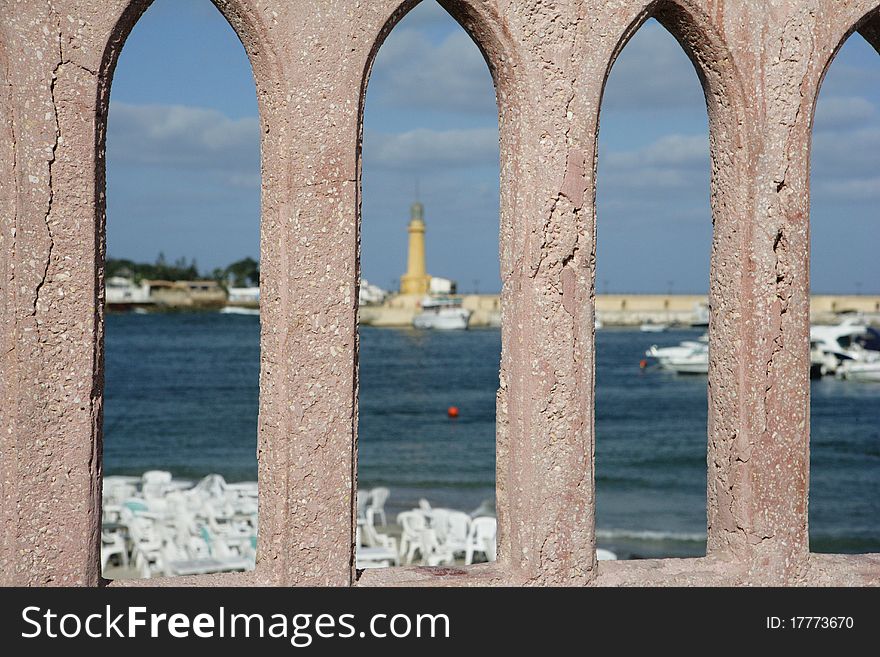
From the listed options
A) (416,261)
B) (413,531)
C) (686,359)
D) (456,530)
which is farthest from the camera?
(416,261)

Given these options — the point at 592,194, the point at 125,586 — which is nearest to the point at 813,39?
the point at 592,194

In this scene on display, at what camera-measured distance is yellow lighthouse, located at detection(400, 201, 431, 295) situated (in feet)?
256

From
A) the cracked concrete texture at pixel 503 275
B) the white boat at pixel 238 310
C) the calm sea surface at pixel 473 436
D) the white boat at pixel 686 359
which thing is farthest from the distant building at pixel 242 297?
the cracked concrete texture at pixel 503 275

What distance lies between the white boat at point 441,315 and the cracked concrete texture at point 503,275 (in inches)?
3312

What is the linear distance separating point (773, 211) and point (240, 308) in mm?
112194

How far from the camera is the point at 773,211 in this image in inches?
183

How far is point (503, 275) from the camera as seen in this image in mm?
4445

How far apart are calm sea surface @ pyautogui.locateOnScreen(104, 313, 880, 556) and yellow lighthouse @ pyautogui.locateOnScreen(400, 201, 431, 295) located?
9.73 metres

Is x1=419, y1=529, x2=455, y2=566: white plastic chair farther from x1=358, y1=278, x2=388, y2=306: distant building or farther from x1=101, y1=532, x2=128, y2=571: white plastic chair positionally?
x1=358, y1=278, x2=388, y2=306: distant building

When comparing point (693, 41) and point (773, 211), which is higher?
point (693, 41)

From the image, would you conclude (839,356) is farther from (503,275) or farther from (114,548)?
(503,275)

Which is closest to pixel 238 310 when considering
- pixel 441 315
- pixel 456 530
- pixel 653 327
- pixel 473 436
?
pixel 441 315

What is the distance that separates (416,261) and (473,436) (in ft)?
150

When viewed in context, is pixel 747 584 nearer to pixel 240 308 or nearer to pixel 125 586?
pixel 125 586
